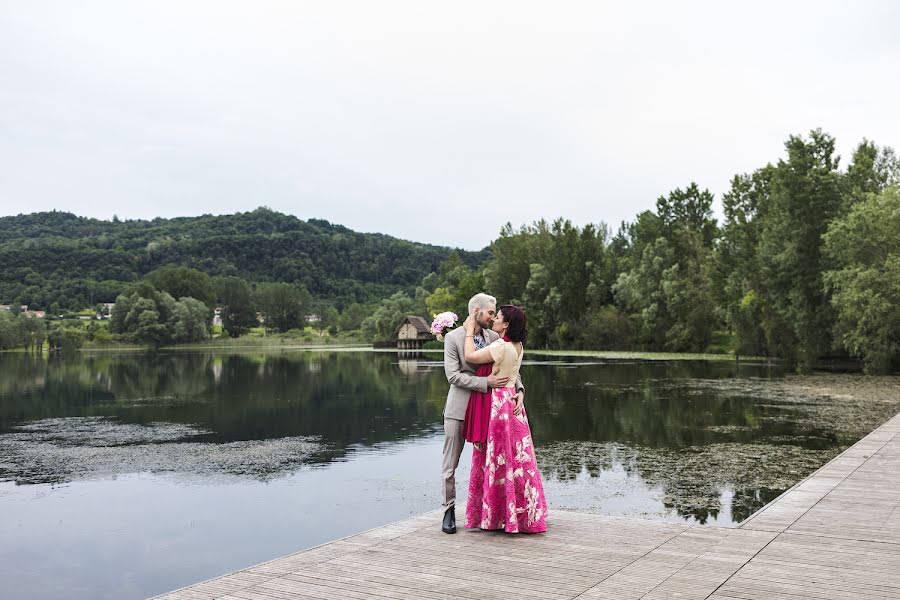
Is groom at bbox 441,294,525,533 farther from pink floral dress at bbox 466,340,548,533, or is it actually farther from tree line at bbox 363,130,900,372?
tree line at bbox 363,130,900,372

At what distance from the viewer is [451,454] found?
700cm

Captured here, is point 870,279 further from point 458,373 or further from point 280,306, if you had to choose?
point 280,306

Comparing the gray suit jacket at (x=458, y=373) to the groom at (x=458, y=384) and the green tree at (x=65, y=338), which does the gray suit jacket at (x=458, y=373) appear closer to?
the groom at (x=458, y=384)

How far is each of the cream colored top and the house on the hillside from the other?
3113 inches

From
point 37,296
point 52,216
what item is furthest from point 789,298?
point 52,216

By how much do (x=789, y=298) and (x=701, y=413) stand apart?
80.7 ft

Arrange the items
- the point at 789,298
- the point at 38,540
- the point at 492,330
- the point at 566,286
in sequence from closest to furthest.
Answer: the point at 492,330
the point at 38,540
the point at 789,298
the point at 566,286

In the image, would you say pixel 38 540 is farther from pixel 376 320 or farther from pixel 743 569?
pixel 376 320

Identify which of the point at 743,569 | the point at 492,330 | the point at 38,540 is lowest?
the point at 38,540

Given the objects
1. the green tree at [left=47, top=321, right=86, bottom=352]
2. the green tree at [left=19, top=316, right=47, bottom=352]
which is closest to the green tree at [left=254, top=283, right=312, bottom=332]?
the green tree at [left=47, top=321, right=86, bottom=352]

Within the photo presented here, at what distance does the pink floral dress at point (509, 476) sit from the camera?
6855mm

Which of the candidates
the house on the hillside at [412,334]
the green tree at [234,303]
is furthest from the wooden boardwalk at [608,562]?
the green tree at [234,303]

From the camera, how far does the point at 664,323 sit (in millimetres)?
62938

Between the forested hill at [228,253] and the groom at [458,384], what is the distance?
117 m
